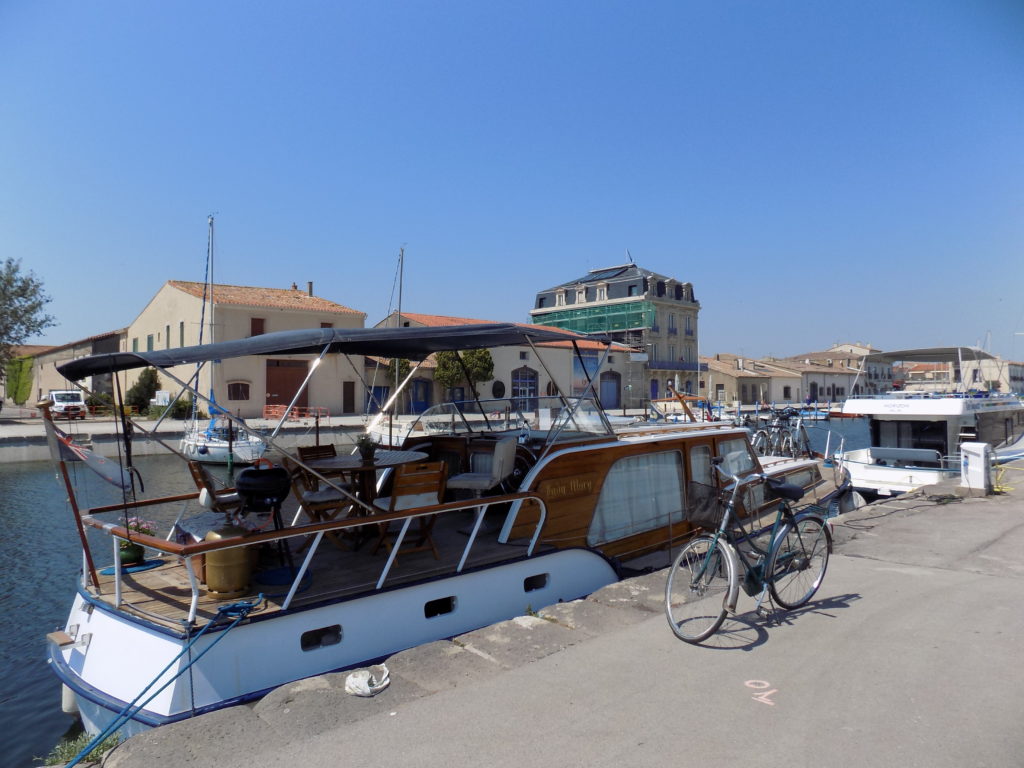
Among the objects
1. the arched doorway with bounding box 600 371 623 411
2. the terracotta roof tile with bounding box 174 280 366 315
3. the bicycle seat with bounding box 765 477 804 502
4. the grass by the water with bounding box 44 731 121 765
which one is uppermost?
the terracotta roof tile with bounding box 174 280 366 315

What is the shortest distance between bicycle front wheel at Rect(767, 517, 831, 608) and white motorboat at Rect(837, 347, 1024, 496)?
949 cm

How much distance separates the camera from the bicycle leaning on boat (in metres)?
4.47

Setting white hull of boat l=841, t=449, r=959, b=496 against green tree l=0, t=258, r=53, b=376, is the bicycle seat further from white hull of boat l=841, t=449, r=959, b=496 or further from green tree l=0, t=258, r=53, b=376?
green tree l=0, t=258, r=53, b=376

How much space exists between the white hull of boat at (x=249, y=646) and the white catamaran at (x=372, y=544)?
13mm

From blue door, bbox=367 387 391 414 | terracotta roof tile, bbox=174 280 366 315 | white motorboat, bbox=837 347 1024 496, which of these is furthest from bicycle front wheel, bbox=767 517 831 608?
terracotta roof tile, bbox=174 280 366 315

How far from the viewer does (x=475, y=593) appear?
221 inches

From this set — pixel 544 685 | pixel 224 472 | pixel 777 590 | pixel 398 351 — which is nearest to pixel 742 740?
pixel 544 685

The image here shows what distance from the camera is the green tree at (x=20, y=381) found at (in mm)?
52531

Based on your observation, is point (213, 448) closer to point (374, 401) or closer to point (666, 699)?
point (374, 401)

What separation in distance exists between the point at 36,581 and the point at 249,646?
28.5ft

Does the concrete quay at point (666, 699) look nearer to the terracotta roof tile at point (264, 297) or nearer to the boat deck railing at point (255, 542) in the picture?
the boat deck railing at point (255, 542)

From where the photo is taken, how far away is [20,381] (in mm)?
53219

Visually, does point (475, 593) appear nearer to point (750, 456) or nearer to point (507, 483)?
point (507, 483)

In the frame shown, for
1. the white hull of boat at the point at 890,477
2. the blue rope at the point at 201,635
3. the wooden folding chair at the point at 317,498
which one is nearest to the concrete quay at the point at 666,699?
the blue rope at the point at 201,635
